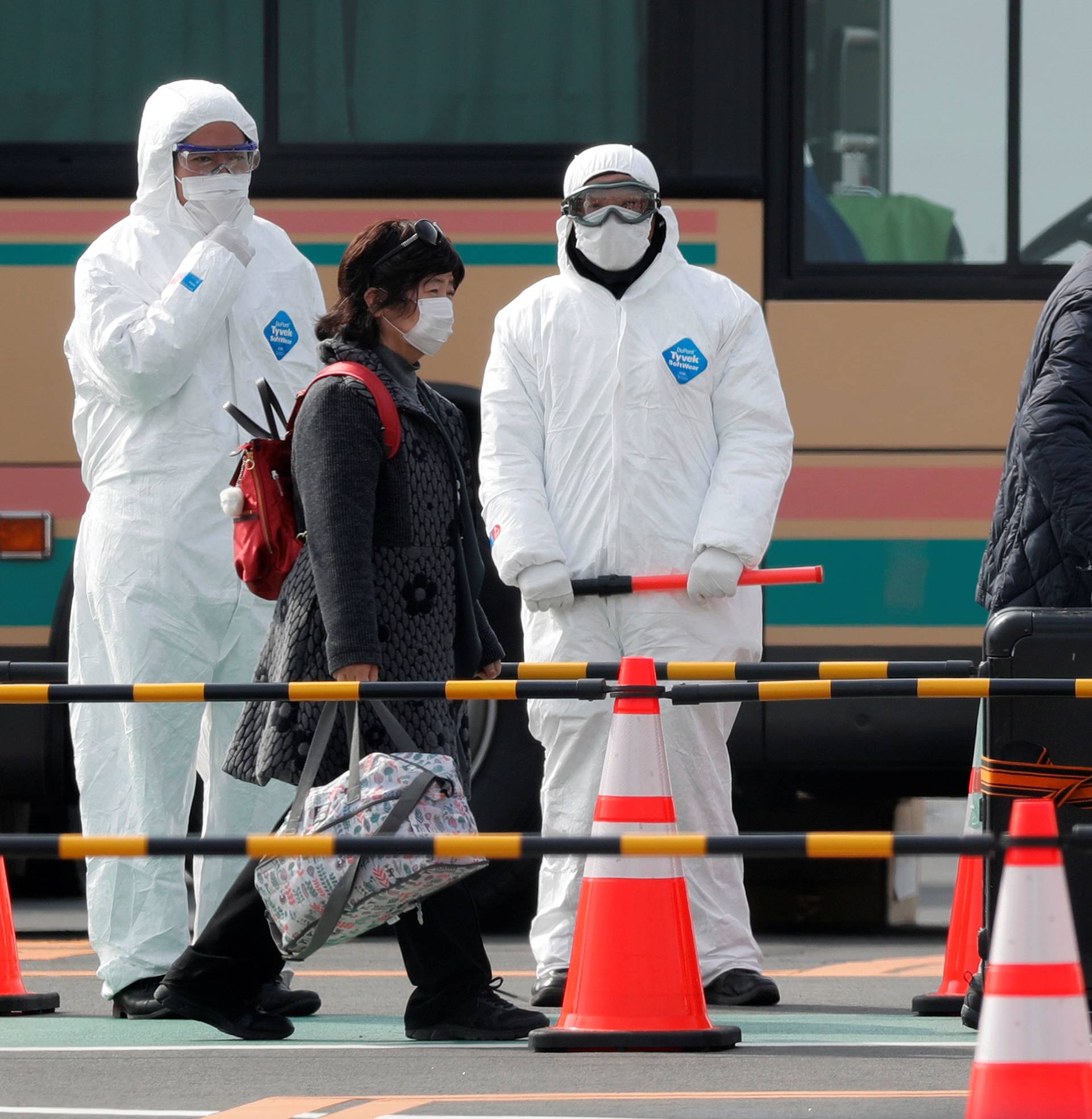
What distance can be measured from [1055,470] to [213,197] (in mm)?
2113

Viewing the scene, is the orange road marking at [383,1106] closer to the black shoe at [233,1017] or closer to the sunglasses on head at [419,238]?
the black shoe at [233,1017]

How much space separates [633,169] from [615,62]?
154 cm

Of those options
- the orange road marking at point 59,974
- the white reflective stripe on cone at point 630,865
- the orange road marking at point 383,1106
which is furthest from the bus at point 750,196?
the orange road marking at point 383,1106

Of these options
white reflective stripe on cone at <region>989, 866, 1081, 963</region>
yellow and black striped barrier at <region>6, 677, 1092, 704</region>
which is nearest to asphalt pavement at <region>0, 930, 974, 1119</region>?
white reflective stripe on cone at <region>989, 866, 1081, 963</region>

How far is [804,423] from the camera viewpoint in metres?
7.48

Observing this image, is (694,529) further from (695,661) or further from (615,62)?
(615,62)

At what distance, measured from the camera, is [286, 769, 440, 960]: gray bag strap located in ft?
16.2

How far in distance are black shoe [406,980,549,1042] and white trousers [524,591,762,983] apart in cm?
60

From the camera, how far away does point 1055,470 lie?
5535mm

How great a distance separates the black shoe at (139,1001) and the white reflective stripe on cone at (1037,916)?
8.38 feet

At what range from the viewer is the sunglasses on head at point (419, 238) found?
17.9 feet

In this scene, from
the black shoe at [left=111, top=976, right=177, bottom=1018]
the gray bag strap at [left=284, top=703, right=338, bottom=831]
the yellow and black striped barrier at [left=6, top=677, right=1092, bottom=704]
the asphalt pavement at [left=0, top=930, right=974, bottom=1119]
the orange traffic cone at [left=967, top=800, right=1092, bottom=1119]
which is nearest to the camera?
the orange traffic cone at [left=967, top=800, right=1092, bottom=1119]

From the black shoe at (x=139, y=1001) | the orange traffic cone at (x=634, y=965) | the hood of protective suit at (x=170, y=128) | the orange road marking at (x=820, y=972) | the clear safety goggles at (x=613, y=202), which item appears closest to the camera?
the orange traffic cone at (x=634, y=965)

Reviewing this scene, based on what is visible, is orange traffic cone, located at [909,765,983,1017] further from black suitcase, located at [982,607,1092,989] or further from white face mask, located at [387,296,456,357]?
white face mask, located at [387,296,456,357]
